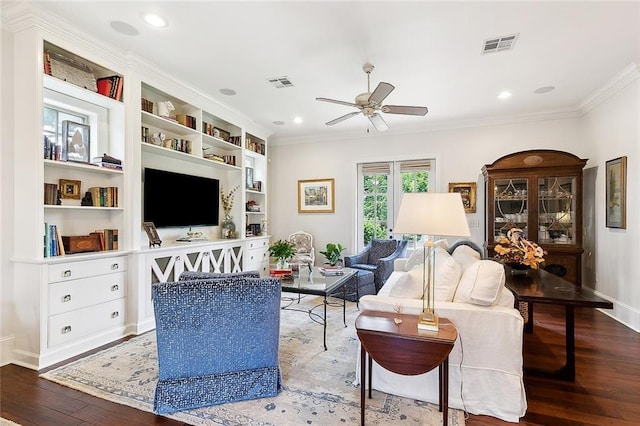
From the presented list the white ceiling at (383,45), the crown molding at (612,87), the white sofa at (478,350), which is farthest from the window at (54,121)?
the crown molding at (612,87)

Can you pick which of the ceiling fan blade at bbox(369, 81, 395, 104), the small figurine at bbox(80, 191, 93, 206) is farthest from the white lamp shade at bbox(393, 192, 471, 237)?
the small figurine at bbox(80, 191, 93, 206)

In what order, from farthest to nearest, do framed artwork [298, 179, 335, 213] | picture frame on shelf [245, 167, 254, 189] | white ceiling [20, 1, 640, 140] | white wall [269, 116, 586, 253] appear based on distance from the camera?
1. framed artwork [298, 179, 335, 213]
2. picture frame on shelf [245, 167, 254, 189]
3. white wall [269, 116, 586, 253]
4. white ceiling [20, 1, 640, 140]

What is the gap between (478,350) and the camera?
196 cm

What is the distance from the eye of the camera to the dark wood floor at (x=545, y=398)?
1876 millimetres

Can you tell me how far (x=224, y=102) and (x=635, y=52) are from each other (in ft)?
15.3

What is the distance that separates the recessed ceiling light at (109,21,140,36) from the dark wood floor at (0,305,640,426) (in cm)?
284

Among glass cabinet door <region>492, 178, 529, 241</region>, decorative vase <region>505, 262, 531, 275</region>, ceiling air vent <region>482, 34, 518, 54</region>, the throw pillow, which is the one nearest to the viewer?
the throw pillow

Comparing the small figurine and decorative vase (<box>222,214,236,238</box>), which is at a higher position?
the small figurine

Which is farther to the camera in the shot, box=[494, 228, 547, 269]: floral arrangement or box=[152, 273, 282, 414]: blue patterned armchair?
box=[494, 228, 547, 269]: floral arrangement

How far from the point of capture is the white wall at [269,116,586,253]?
16.1ft

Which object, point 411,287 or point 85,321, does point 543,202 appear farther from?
point 85,321

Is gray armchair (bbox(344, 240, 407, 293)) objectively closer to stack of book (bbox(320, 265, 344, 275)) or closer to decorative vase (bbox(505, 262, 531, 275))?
stack of book (bbox(320, 265, 344, 275))

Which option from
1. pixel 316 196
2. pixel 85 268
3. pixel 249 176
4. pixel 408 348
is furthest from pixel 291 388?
pixel 316 196

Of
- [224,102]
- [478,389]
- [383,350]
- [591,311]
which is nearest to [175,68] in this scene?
[224,102]
